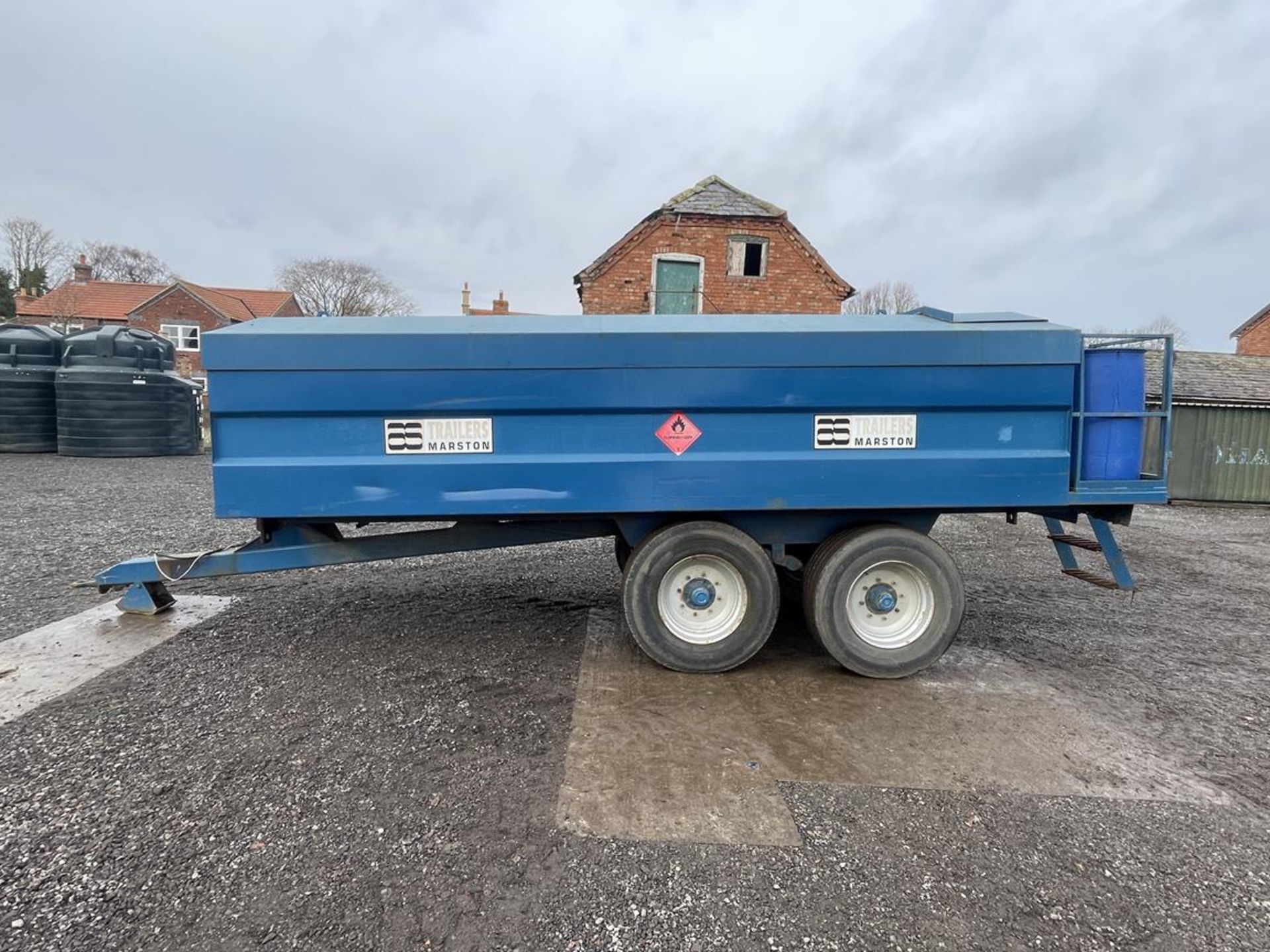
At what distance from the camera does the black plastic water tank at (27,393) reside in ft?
47.4

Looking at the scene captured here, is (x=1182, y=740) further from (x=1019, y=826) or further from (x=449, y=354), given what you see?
(x=449, y=354)

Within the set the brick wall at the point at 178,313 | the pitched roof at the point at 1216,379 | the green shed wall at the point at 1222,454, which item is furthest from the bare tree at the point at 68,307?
the green shed wall at the point at 1222,454

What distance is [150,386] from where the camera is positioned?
15.1 m

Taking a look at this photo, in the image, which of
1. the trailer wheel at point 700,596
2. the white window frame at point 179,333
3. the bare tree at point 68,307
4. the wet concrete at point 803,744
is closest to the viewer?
the wet concrete at point 803,744

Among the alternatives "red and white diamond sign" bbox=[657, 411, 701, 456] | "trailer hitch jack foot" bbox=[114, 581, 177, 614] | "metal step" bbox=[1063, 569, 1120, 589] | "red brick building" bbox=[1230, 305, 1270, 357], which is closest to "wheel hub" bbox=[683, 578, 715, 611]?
"red and white diamond sign" bbox=[657, 411, 701, 456]

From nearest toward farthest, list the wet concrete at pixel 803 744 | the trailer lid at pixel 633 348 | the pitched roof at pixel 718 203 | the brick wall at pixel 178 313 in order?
the wet concrete at pixel 803 744 < the trailer lid at pixel 633 348 < the pitched roof at pixel 718 203 < the brick wall at pixel 178 313

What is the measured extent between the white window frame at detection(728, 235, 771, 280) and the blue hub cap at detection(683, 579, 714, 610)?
14642 millimetres

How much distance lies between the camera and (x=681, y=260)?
16844 millimetres

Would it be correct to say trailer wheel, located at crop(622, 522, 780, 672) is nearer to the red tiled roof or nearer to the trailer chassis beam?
the trailer chassis beam

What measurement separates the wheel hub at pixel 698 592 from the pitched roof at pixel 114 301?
40928mm

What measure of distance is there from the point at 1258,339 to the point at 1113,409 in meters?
37.8

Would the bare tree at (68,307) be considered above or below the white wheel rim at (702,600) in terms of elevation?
above

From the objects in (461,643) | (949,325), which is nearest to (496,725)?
(461,643)

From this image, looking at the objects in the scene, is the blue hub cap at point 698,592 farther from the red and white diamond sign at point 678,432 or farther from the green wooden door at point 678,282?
the green wooden door at point 678,282
